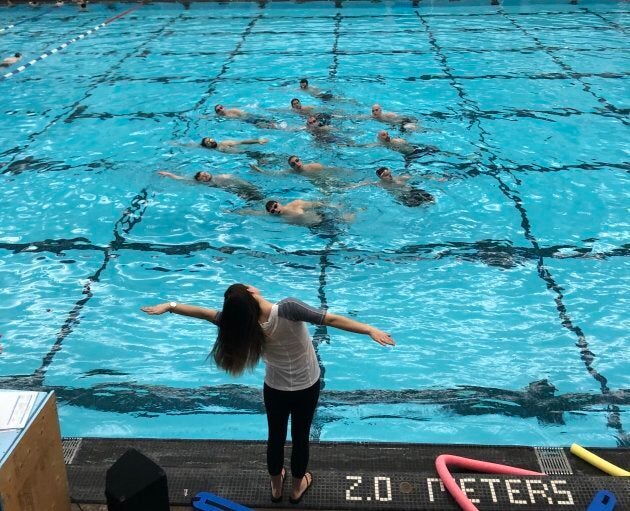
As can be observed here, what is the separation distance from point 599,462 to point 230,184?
6134mm

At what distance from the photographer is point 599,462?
355 centimetres

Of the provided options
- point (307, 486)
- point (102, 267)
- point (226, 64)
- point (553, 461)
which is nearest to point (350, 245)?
point (102, 267)

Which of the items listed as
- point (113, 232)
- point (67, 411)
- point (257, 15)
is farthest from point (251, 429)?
point (257, 15)

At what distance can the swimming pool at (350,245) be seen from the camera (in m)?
5.13

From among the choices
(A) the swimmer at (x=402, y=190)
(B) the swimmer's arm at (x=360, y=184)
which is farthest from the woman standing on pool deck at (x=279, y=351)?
(B) the swimmer's arm at (x=360, y=184)

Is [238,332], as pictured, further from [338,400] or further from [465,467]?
[338,400]

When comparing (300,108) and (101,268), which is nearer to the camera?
(101,268)

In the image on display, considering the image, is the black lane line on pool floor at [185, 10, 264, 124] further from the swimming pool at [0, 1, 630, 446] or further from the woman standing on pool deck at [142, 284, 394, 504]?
the woman standing on pool deck at [142, 284, 394, 504]

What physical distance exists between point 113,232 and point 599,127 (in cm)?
744

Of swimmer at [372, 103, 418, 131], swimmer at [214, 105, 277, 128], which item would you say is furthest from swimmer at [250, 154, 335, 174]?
swimmer at [214, 105, 277, 128]

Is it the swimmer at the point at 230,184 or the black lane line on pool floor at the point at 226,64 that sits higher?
the swimmer at the point at 230,184

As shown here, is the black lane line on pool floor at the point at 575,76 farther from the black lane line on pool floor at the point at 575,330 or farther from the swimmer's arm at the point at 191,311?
the swimmer's arm at the point at 191,311

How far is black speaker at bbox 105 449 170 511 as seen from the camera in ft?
8.27

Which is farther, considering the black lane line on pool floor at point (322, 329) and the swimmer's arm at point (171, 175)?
the swimmer's arm at point (171, 175)
